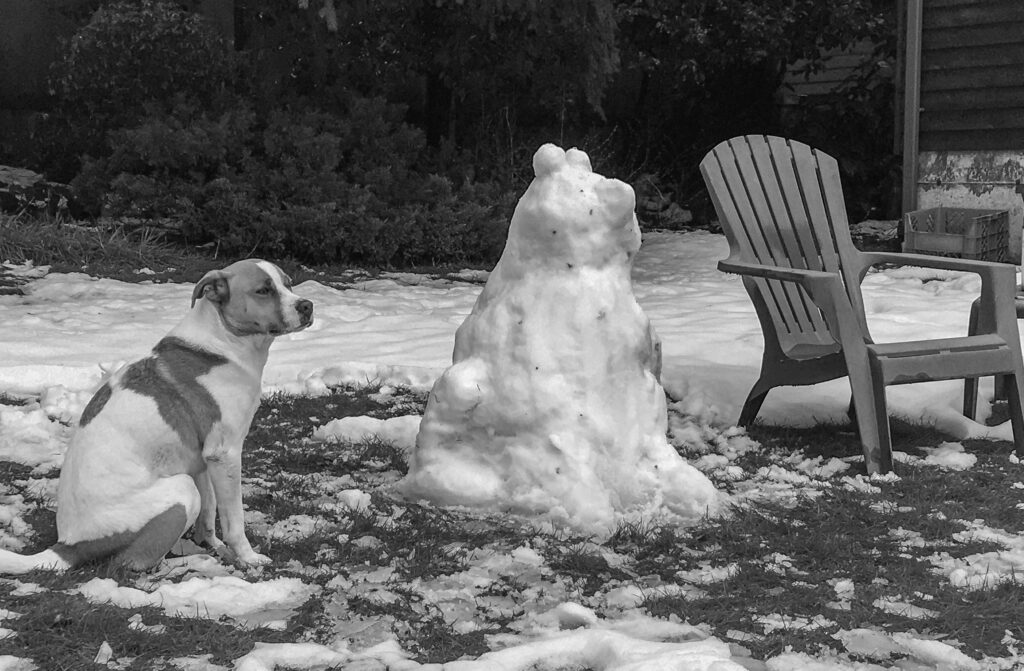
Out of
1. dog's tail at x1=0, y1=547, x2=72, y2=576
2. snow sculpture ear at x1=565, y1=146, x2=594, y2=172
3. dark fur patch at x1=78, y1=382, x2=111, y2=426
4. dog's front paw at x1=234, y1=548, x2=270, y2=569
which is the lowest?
dog's front paw at x1=234, y1=548, x2=270, y2=569

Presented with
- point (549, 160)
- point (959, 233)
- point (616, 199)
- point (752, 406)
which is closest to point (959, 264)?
point (752, 406)

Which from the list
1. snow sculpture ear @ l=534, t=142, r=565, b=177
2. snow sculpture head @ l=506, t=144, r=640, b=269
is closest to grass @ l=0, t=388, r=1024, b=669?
snow sculpture head @ l=506, t=144, r=640, b=269

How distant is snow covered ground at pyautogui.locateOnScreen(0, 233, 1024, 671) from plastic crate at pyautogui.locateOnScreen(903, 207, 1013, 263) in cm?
26

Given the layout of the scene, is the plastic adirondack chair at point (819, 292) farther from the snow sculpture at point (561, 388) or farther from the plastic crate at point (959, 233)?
the plastic crate at point (959, 233)

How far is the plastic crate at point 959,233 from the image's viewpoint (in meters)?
8.34

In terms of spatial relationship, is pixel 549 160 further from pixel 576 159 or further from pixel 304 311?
pixel 304 311

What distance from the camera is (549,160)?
3902 mm

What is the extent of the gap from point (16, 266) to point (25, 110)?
3.16 meters

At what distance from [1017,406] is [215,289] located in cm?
312

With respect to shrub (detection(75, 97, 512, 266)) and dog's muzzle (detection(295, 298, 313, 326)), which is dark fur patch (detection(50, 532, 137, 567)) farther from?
shrub (detection(75, 97, 512, 266))

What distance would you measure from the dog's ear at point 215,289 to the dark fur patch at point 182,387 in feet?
0.49

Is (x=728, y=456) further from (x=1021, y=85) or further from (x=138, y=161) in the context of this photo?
(x=1021, y=85)

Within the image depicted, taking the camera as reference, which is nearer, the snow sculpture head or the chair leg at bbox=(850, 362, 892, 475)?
the snow sculpture head

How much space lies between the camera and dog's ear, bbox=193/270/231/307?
3145 mm
